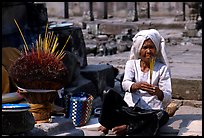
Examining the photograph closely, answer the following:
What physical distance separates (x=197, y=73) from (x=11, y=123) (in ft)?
13.4

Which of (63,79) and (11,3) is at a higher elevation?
(11,3)

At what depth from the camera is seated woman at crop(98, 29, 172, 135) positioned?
441 cm

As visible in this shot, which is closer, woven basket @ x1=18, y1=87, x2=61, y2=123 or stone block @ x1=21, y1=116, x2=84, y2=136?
stone block @ x1=21, y1=116, x2=84, y2=136

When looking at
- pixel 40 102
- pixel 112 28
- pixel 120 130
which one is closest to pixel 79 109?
pixel 40 102

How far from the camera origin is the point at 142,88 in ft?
14.7

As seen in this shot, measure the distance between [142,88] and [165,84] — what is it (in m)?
0.27

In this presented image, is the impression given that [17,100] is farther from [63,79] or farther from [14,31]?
[14,31]

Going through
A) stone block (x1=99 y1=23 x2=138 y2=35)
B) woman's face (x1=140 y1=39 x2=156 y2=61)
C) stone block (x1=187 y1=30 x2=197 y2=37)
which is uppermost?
woman's face (x1=140 y1=39 x2=156 y2=61)

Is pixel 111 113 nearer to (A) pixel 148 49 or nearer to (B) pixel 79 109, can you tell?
(B) pixel 79 109

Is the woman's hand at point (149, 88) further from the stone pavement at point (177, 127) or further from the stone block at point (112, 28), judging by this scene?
the stone block at point (112, 28)

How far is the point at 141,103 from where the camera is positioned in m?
4.70

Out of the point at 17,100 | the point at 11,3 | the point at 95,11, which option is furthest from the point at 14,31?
the point at 95,11

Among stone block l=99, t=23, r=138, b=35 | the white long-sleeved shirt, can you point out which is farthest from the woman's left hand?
stone block l=99, t=23, r=138, b=35

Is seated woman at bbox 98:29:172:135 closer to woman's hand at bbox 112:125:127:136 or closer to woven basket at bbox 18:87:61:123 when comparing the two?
woman's hand at bbox 112:125:127:136
